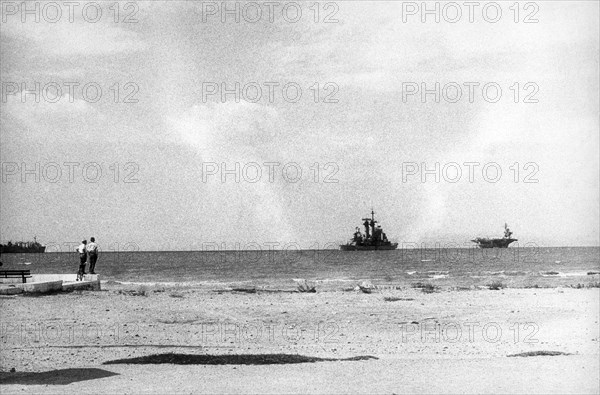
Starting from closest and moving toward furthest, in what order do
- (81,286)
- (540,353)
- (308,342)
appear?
(540,353) < (308,342) < (81,286)

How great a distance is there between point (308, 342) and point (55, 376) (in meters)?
5.19

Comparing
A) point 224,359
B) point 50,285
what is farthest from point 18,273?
point 224,359

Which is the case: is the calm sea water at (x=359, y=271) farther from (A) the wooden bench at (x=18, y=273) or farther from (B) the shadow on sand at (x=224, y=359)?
(B) the shadow on sand at (x=224, y=359)

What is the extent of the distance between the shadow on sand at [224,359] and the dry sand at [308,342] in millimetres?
331

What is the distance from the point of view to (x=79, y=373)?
9.76m

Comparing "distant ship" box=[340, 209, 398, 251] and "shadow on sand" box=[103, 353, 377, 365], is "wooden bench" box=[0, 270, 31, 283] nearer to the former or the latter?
"shadow on sand" box=[103, 353, 377, 365]

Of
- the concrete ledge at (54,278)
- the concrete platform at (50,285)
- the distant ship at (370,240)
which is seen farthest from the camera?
the distant ship at (370,240)

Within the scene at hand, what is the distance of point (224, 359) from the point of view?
11.0 m

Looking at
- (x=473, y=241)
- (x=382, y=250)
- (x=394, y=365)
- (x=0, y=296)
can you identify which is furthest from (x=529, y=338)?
(x=473, y=241)

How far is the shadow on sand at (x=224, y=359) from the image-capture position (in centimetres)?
1062

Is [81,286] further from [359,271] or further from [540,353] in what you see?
[359,271]

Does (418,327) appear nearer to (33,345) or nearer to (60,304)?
(33,345)

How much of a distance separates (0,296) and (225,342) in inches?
439

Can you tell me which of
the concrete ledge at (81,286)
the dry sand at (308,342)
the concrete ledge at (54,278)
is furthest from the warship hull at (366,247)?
the dry sand at (308,342)
